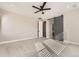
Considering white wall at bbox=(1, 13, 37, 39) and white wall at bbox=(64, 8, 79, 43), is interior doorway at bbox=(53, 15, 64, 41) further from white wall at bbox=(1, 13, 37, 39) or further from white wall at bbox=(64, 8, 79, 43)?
white wall at bbox=(1, 13, 37, 39)

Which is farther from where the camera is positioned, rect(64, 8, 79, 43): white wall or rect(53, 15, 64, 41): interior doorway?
rect(53, 15, 64, 41): interior doorway

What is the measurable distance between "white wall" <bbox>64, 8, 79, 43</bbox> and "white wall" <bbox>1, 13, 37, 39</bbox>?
0.78 m

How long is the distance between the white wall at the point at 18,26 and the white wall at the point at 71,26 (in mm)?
777

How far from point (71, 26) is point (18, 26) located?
1321 mm

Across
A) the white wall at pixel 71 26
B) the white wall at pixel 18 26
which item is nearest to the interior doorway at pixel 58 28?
the white wall at pixel 71 26

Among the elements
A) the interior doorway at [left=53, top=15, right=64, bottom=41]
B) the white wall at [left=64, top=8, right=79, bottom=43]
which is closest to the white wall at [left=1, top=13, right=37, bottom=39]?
the interior doorway at [left=53, top=15, right=64, bottom=41]

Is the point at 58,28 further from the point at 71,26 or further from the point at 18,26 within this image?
the point at 18,26

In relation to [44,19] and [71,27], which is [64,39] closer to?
[71,27]

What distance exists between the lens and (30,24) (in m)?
1.71

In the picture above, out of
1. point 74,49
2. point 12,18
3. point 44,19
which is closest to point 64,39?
point 74,49

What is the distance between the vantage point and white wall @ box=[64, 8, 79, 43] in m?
1.52

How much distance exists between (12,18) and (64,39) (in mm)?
1398

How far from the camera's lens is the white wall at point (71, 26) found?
1520 millimetres

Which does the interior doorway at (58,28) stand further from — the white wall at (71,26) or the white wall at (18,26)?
the white wall at (18,26)
